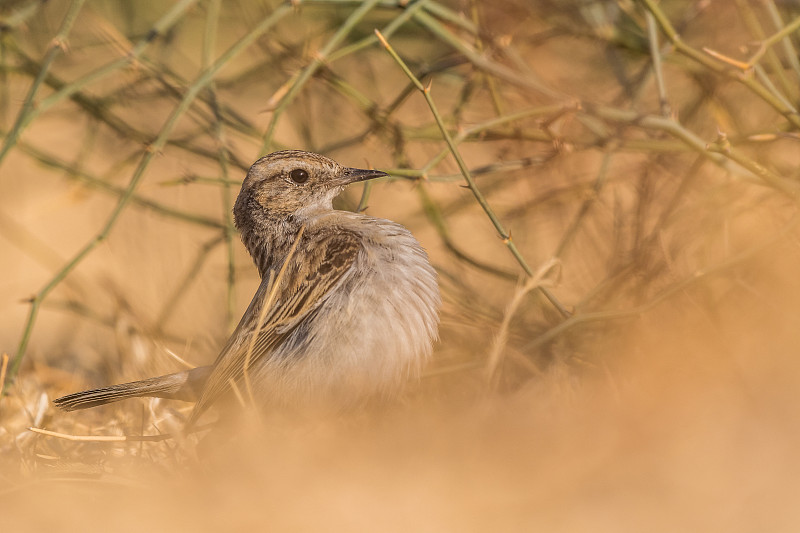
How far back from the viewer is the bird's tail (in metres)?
4.62

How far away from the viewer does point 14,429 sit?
5340mm

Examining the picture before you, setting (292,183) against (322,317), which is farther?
(292,183)

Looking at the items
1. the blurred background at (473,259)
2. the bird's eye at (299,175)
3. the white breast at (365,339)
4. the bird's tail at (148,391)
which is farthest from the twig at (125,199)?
the white breast at (365,339)

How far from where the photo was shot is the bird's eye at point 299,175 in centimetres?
490

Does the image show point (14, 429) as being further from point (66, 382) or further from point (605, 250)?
A: point (605, 250)

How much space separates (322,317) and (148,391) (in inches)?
48.0

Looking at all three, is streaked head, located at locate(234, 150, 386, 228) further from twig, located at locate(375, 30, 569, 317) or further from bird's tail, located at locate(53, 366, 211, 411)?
bird's tail, located at locate(53, 366, 211, 411)

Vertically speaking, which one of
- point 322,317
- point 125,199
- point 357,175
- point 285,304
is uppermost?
point 357,175

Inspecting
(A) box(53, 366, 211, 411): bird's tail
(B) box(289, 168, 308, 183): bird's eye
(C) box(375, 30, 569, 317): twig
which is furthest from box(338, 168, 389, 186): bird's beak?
(A) box(53, 366, 211, 411): bird's tail

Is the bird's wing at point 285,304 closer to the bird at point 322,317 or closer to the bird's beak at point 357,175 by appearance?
the bird at point 322,317

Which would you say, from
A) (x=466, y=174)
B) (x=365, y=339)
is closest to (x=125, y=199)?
(x=365, y=339)

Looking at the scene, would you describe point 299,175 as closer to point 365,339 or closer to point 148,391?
point 365,339

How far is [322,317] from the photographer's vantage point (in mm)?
4359

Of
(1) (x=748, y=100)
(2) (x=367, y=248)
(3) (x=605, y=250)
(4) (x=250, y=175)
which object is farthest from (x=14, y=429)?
(1) (x=748, y=100)
